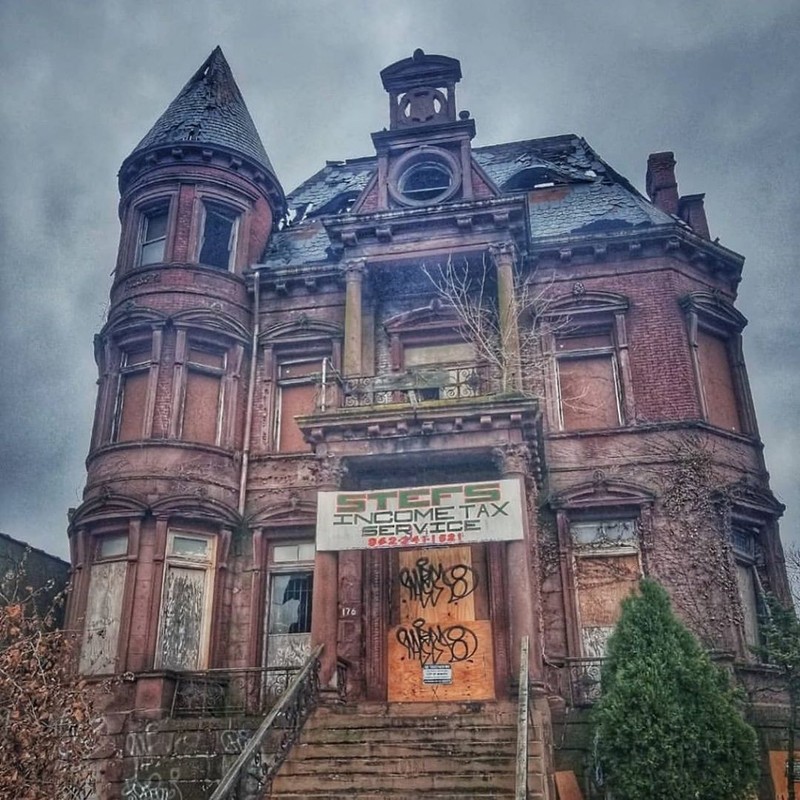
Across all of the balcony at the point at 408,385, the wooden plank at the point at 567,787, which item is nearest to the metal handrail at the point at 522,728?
the wooden plank at the point at 567,787

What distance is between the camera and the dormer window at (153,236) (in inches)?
722

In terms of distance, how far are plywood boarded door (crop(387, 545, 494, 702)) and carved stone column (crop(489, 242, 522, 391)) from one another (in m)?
3.21

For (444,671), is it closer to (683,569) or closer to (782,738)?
(683,569)

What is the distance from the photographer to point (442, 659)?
14109mm

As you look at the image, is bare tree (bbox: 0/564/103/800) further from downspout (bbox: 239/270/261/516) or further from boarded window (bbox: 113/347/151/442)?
boarded window (bbox: 113/347/151/442)

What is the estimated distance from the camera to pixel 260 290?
715 inches

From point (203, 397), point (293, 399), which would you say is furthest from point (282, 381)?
point (203, 397)

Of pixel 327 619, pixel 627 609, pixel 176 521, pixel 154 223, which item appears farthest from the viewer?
pixel 154 223

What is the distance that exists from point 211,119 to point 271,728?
13857 mm

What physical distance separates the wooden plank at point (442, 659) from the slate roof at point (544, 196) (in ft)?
26.5

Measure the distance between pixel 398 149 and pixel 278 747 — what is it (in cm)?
1236

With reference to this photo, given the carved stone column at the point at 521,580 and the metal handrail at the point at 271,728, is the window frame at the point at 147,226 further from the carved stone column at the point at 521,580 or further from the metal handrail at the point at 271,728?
the metal handrail at the point at 271,728

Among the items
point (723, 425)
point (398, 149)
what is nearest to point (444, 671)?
point (723, 425)

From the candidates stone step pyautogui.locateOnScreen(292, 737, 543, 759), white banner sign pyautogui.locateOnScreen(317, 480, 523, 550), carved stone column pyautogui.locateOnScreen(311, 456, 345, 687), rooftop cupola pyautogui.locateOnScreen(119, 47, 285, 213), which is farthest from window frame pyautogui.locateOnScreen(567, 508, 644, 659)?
rooftop cupola pyautogui.locateOnScreen(119, 47, 285, 213)
